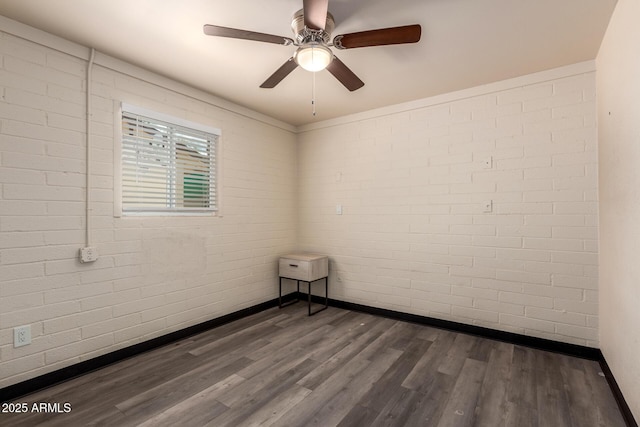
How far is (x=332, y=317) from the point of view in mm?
3535

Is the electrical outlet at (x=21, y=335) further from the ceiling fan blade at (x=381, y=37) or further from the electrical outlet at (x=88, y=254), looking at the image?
the ceiling fan blade at (x=381, y=37)

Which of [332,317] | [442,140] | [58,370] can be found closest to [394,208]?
[442,140]

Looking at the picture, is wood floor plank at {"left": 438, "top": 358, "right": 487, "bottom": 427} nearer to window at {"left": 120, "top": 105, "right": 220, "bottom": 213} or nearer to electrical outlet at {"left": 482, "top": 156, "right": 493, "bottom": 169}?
electrical outlet at {"left": 482, "top": 156, "right": 493, "bottom": 169}

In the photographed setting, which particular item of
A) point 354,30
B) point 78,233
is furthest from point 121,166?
point 354,30

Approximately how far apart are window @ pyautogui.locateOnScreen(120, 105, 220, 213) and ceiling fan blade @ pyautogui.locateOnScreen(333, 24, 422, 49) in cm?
184

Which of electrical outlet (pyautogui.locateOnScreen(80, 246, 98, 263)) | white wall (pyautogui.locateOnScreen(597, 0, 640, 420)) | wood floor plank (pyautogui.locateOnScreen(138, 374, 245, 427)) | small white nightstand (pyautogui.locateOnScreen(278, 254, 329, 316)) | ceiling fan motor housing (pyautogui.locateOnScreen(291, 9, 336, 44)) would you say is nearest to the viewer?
white wall (pyautogui.locateOnScreen(597, 0, 640, 420))

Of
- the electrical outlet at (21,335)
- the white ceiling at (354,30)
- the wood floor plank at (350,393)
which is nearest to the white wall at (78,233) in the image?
the electrical outlet at (21,335)

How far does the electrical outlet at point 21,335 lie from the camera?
1951 millimetres

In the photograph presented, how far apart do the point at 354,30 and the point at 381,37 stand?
0.43 metres

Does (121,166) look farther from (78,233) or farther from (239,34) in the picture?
(239,34)

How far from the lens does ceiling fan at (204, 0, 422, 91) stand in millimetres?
1598

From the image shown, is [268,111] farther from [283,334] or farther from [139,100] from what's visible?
[283,334]

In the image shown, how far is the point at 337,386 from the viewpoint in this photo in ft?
6.89

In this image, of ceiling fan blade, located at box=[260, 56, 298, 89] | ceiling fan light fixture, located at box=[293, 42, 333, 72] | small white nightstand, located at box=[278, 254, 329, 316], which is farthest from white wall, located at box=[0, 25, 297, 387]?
ceiling fan light fixture, located at box=[293, 42, 333, 72]
